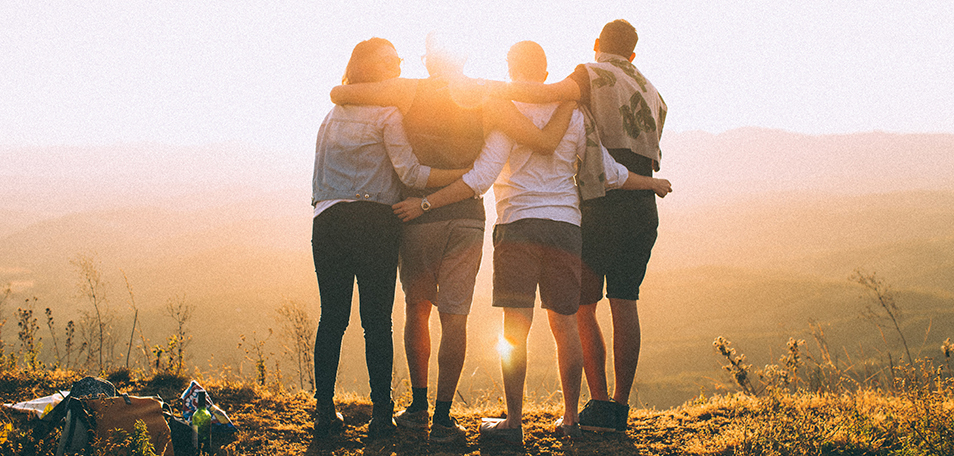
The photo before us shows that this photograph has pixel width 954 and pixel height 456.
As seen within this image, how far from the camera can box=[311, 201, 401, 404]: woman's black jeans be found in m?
2.93

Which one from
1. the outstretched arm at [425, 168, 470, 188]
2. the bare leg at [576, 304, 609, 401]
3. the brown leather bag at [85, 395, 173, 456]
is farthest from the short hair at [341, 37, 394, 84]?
the brown leather bag at [85, 395, 173, 456]

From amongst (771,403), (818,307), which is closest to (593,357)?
(771,403)

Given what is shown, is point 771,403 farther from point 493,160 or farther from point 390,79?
point 390,79

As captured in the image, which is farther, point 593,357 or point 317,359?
point 593,357

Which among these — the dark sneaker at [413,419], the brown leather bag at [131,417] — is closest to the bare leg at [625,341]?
the dark sneaker at [413,419]

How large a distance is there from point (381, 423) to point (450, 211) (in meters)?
1.27

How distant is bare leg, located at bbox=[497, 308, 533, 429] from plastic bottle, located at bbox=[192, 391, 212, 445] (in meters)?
1.56

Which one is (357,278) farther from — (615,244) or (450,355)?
(615,244)

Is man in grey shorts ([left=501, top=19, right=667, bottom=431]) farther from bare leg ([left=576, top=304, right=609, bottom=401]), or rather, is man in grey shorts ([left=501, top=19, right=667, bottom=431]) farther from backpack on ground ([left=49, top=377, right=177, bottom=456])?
backpack on ground ([left=49, top=377, right=177, bottom=456])

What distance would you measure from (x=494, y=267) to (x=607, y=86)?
1283 millimetres

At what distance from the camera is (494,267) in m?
3.01

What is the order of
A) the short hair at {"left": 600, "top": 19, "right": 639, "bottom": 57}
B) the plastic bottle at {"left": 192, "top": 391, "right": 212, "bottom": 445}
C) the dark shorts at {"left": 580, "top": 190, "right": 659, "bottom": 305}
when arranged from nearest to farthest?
the plastic bottle at {"left": 192, "top": 391, "right": 212, "bottom": 445}, the dark shorts at {"left": 580, "top": 190, "right": 659, "bottom": 305}, the short hair at {"left": 600, "top": 19, "right": 639, "bottom": 57}

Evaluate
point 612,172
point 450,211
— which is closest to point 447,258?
point 450,211

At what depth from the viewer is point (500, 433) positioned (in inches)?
119
